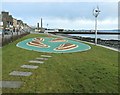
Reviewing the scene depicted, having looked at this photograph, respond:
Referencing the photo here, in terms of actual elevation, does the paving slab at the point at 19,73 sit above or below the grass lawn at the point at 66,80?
above

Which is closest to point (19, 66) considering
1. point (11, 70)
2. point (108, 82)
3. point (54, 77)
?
point (11, 70)

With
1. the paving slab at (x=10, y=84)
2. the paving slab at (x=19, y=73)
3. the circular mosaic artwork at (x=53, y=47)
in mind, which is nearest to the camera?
the paving slab at (x=10, y=84)

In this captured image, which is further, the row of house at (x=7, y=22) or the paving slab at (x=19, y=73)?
the row of house at (x=7, y=22)

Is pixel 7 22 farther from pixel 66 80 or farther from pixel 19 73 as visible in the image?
pixel 66 80

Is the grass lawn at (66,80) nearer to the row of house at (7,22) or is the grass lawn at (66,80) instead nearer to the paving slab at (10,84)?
the paving slab at (10,84)

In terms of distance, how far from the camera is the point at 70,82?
1093 centimetres

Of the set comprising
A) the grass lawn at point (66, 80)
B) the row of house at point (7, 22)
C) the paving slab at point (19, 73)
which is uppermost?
the row of house at point (7, 22)

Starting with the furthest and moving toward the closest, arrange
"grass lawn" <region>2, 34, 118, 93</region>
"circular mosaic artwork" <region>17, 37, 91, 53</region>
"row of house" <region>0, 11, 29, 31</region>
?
"row of house" <region>0, 11, 29, 31</region>
"circular mosaic artwork" <region>17, 37, 91, 53</region>
"grass lawn" <region>2, 34, 118, 93</region>

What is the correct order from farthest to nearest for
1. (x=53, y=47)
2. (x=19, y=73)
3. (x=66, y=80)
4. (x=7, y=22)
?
(x=7, y=22) < (x=53, y=47) < (x=19, y=73) < (x=66, y=80)

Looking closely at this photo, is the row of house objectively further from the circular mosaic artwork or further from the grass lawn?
the grass lawn

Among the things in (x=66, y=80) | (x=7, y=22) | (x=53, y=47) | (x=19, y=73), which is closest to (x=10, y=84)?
(x=19, y=73)

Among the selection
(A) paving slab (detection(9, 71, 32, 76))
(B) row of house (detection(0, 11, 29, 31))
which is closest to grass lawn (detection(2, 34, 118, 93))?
(A) paving slab (detection(9, 71, 32, 76))

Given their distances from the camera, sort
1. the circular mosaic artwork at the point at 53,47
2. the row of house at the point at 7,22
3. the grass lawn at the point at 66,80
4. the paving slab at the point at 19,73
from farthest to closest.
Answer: the row of house at the point at 7,22
the circular mosaic artwork at the point at 53,47
the paving slab at the point at 19,73
the grass lawn at the point at 66,80

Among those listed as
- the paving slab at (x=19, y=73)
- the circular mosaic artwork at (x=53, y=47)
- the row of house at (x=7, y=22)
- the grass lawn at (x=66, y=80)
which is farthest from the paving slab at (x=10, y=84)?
the row of house at (x=7, y=22)
